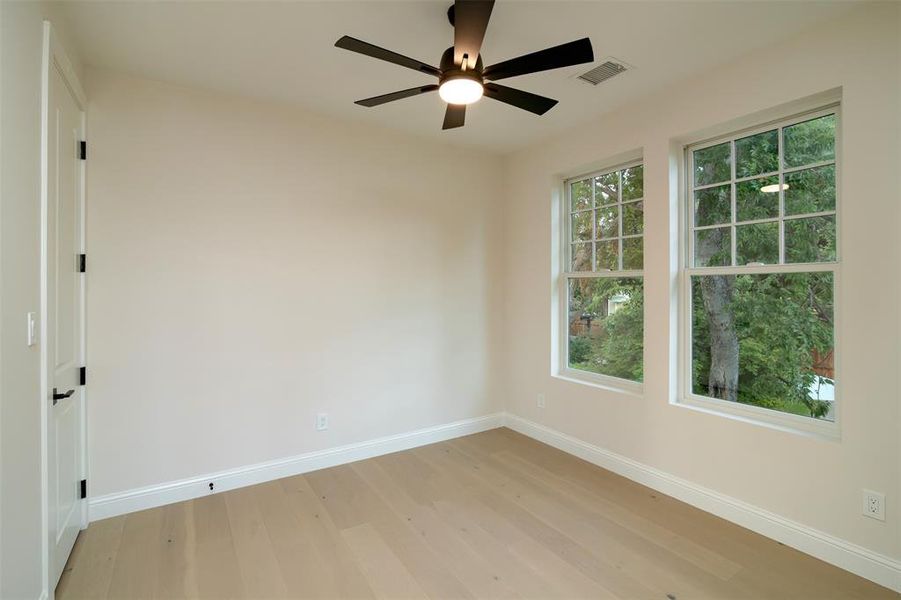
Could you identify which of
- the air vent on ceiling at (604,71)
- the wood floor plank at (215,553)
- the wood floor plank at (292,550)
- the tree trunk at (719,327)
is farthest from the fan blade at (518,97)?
the wood floor plank at (215,553)

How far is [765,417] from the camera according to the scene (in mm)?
2531

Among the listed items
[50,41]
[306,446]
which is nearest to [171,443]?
[306,446]

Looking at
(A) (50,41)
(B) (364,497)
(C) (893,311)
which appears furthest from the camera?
(B) (364,497)

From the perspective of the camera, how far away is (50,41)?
1836mm

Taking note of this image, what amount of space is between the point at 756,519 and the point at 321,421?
115 inches

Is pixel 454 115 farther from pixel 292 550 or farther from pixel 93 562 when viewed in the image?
pixel 93 562

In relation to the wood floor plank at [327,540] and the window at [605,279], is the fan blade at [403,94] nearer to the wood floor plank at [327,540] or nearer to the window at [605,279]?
the window at [605,279]

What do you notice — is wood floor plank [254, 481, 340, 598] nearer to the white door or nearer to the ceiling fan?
the white door

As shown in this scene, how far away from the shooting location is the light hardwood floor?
2.01 m

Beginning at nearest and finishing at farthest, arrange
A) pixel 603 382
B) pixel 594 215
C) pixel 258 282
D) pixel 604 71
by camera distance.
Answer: pixel 604 71 < pixel 258 282 < pixel 603 382 < pixel 594 215

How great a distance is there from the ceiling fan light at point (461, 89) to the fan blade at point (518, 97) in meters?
0.11

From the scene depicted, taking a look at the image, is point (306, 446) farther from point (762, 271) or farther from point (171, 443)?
point (762, 271)

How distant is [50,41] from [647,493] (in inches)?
161

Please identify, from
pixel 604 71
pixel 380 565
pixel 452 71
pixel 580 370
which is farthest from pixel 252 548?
pixel 604 71
